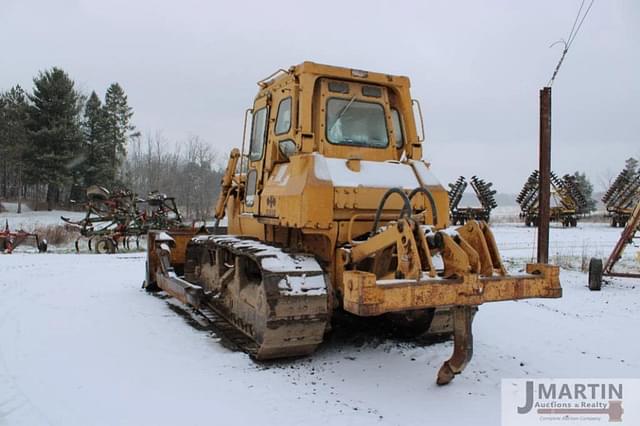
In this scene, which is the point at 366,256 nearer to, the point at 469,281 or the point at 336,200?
the point at 336,200

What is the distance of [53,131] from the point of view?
3675 cm

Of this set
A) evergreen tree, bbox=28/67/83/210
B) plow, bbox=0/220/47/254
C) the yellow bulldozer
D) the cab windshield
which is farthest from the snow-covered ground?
evergreen tree, bbox=28/67/83/210

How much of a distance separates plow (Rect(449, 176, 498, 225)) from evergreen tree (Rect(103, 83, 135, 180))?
2633cm

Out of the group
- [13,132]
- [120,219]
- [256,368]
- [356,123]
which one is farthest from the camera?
[13,132]

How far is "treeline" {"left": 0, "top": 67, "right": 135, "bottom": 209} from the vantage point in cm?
3728

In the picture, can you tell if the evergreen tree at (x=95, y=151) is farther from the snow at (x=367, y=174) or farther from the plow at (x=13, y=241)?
the snow at (x=367, y=174)

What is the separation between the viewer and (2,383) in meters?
4.73

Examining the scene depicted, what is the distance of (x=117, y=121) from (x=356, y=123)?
1814 inches

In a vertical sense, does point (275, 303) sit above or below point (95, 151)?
below

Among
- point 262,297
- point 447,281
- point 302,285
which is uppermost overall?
point 447,281

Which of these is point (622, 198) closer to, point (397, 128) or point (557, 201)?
point (557, 201)

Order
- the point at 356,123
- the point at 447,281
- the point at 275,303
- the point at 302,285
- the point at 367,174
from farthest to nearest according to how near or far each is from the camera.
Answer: the point at 356,123, the point at 367,174, the point at 302,285, the point at 275,303, the point at 447,281

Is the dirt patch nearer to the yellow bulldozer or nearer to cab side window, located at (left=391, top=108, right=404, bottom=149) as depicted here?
the yellow bulldozer

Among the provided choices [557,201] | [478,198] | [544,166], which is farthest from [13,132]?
[544,166]
